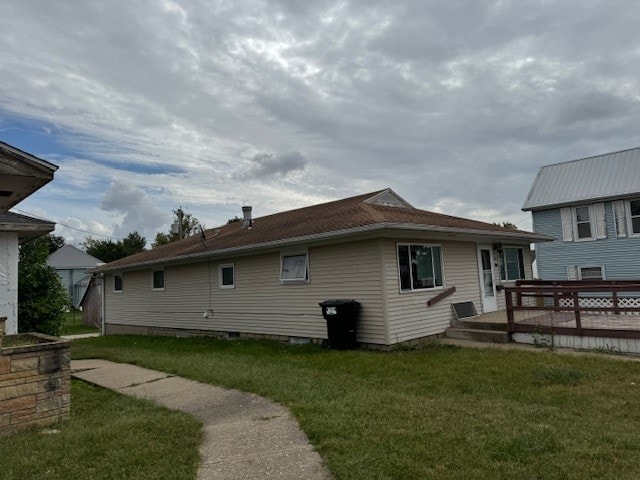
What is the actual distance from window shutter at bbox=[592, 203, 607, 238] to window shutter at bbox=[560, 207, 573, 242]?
1.01 meters

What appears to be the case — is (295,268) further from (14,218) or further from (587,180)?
(587,180)

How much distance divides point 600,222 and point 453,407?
17429mm

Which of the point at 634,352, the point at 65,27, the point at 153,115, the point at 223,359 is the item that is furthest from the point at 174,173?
the point at 634,352

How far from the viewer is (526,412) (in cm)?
490

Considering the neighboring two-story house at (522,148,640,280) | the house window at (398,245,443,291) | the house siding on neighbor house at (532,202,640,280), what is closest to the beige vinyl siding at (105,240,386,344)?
the house window at (398,245,443,291)

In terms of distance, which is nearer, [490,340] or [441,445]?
[441,445]

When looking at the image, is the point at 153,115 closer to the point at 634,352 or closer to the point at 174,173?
the point at 174,173

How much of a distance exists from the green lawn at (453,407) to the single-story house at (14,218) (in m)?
3.35

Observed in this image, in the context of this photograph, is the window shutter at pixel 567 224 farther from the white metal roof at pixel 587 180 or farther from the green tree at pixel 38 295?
the green tree at pixel 38 295

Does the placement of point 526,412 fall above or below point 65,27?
below

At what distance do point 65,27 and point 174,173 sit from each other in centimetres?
1192

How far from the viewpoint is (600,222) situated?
18828 millimetres

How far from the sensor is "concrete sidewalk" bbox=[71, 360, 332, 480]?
141 inches

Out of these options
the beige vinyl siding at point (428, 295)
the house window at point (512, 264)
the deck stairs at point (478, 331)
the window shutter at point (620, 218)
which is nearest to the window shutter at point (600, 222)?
the window shutter at point (620, 218)
